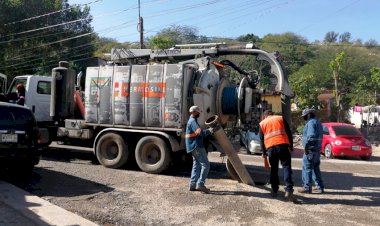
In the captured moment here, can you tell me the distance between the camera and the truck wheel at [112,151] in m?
10.4

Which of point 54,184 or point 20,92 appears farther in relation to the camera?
point 20,92

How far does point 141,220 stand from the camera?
638cm

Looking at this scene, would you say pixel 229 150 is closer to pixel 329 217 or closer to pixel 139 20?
pixel 329 217

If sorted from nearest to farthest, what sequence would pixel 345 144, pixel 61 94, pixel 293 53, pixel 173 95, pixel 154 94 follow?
pixel 173 95 → pixel 154 94 → pixel 61 94 → pixel 345 144 → pixel 293 53

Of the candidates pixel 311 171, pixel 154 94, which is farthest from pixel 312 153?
pixel 154 94

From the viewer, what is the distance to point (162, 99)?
9805 millimetres

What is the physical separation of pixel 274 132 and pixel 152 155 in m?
3.42

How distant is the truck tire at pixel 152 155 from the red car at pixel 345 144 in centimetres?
867

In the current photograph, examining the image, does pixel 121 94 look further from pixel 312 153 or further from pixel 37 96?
pixel 312 153

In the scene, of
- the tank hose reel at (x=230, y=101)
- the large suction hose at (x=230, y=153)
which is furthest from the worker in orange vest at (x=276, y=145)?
the tank hose reel at (x=230, y=101)

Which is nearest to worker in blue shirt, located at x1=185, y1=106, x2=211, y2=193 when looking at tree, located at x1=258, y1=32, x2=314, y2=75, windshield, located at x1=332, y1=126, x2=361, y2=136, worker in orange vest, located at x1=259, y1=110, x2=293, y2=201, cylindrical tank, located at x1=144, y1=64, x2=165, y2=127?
worker in orange vest, located at x1=259, y1=110, x2=293, y2=201

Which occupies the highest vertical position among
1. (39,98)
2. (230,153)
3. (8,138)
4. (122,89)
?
(122,89)

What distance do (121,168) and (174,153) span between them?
1489 millimetres

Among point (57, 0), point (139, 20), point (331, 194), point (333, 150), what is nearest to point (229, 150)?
point (331, 194)
